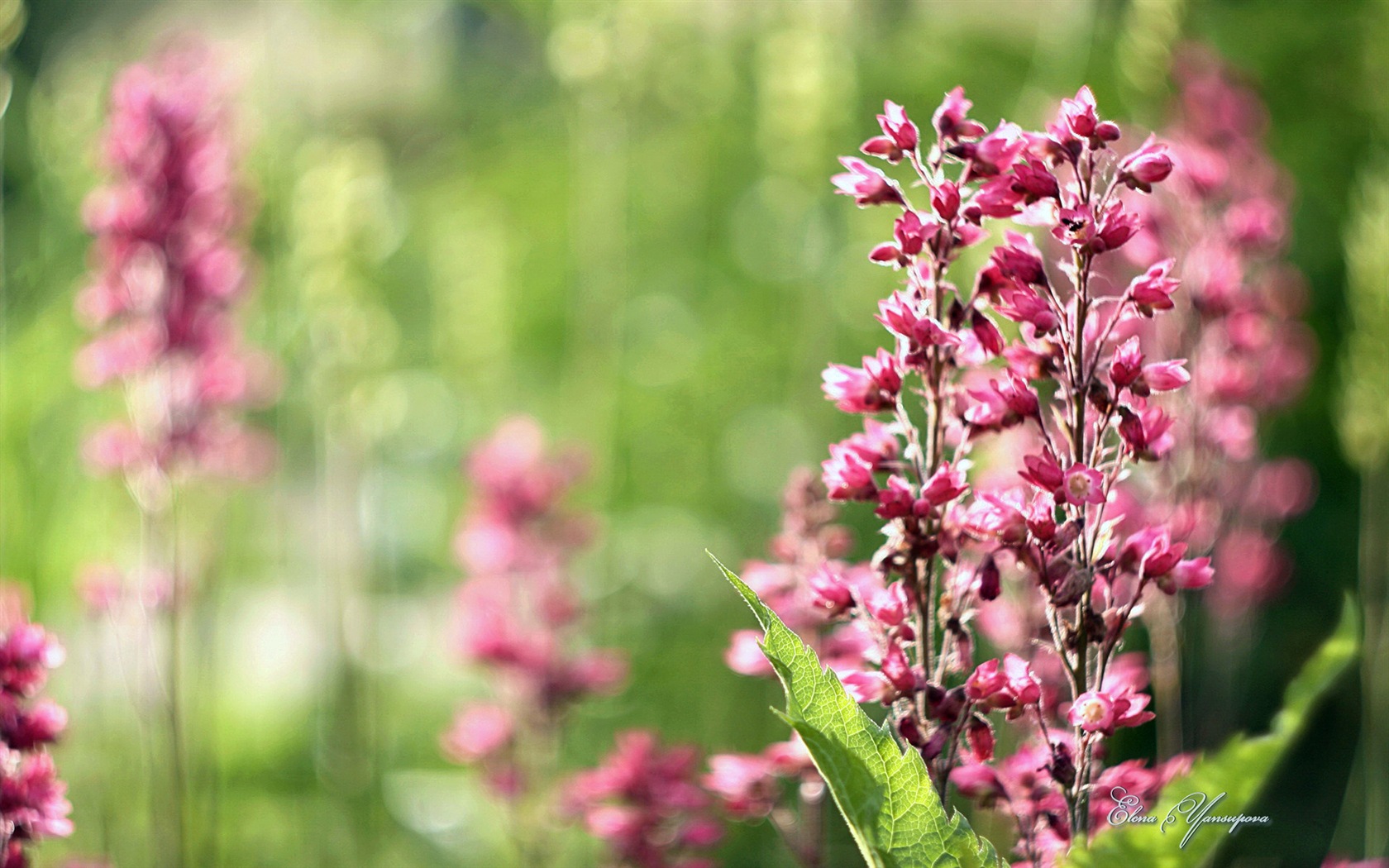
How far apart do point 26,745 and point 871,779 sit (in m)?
0.51

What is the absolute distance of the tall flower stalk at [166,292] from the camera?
123 centimetres

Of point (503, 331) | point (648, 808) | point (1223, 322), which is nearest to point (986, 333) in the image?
point (648, 808)

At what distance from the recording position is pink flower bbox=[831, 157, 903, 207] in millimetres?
694

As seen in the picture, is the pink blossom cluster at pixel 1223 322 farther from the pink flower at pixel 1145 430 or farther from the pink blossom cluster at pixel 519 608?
the pink blossom cluster at pixel 519 608

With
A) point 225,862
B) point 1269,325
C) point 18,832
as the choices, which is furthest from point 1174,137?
point 225,862

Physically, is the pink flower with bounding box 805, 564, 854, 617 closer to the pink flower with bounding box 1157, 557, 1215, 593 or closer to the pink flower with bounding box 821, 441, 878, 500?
the pink flower with bounding box 821, 441, 878, 500

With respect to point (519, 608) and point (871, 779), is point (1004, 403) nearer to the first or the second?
point (871, 779)

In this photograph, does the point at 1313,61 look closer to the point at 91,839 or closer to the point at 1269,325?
the point at 1269,325

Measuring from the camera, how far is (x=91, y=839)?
1.54m

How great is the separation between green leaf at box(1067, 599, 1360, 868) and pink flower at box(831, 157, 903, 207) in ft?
1.13

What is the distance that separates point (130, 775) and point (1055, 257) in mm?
1374

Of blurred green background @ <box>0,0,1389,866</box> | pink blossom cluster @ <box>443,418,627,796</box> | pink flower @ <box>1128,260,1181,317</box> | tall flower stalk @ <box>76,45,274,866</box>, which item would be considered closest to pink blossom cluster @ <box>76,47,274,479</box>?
tall flower stalk @ <box>76,45,274,866</box>
